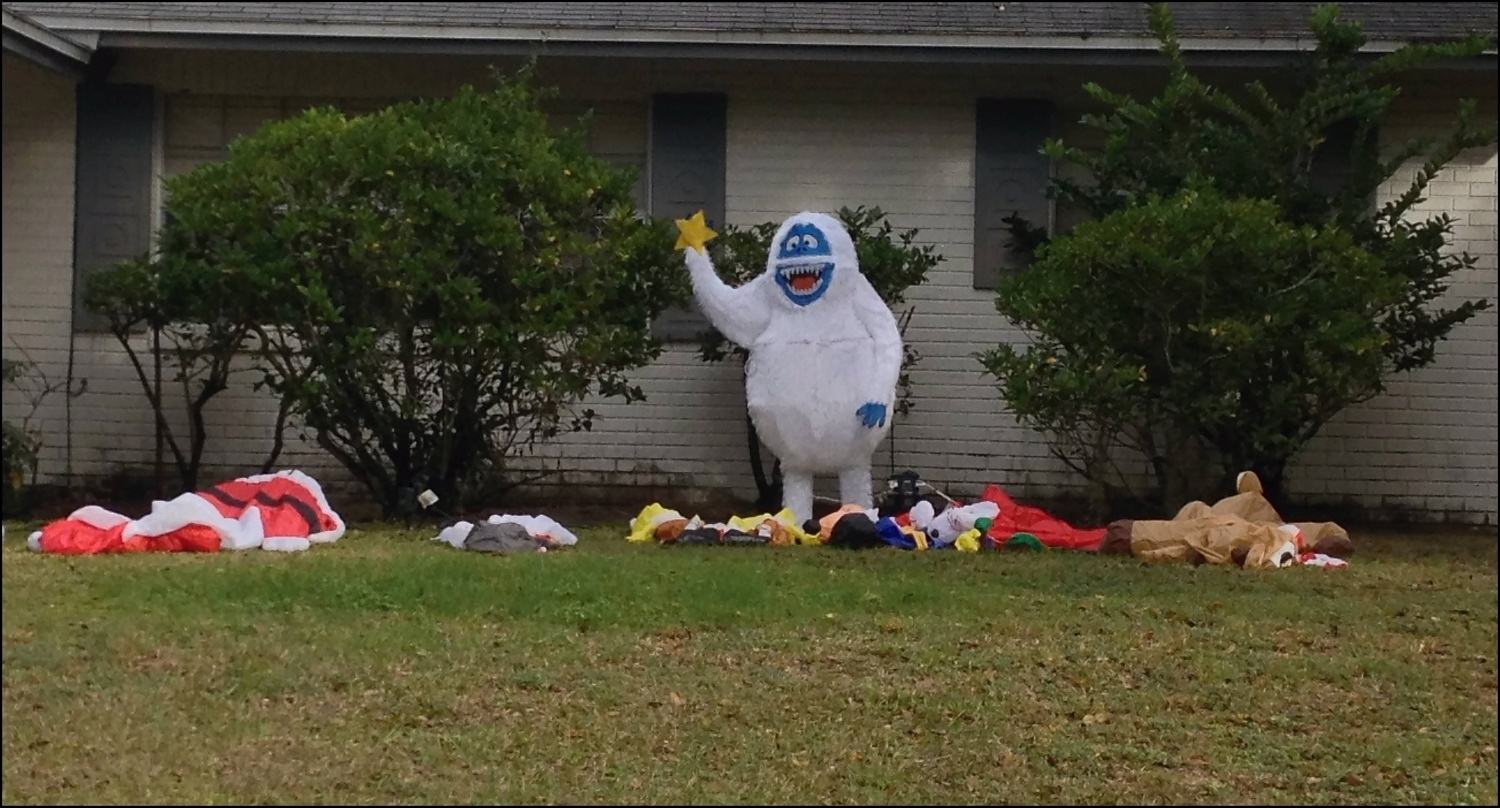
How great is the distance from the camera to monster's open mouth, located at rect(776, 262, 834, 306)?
8695 millimetres

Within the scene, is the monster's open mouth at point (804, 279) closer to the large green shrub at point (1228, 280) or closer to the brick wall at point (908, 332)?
the large green shrub at point (1228, 280)

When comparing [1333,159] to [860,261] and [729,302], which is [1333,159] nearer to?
[860,261]

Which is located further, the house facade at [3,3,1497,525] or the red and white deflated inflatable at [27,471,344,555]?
the house facade at [3,3,1497,525]

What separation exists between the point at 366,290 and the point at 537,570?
259 centimetres

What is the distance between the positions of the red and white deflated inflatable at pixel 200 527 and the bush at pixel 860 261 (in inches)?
112

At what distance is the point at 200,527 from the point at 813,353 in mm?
3374

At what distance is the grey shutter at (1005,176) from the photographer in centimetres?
1063

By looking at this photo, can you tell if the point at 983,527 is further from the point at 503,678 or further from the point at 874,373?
the point at 503,678

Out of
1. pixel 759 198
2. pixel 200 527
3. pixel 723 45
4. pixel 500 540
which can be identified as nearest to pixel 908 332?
pixel 759 198

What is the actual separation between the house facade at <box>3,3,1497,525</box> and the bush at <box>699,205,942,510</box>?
370mm

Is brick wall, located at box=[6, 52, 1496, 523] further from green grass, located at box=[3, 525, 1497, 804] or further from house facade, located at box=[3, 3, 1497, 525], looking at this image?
green grass, located at box=[3, 525, 1497, 804]

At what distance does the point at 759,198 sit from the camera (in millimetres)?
10719

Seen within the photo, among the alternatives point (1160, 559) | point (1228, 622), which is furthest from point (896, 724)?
point (1160, 559)

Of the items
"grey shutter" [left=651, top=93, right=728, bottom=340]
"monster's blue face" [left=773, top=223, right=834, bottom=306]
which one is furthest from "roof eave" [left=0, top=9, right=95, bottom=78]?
"monster's blue face" [left=773, top=223, right=834, bottom=306]
